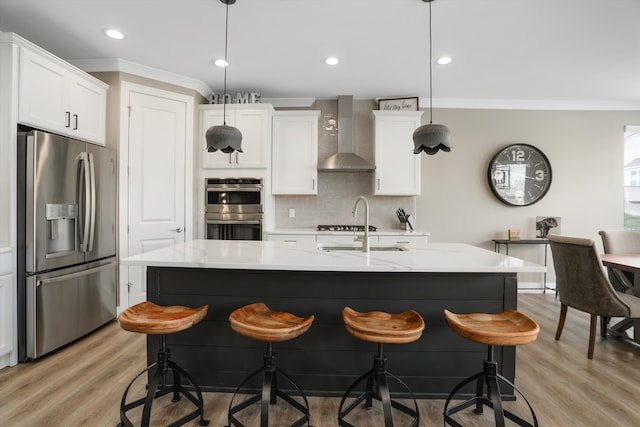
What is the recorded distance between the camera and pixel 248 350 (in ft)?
6.73

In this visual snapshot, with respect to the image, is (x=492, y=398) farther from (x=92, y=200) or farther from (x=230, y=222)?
(x=92, y=200)

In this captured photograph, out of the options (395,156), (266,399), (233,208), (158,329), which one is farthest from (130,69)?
(266,399)

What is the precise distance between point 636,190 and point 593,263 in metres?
3.22

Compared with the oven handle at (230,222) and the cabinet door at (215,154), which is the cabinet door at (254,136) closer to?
the cabinet door at (215,154)

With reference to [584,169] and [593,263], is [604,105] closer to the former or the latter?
[584,169]

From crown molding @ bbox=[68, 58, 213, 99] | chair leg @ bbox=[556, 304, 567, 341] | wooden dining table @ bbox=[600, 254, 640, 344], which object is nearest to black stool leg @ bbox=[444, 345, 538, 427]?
chair leg @ bbox=[556, 304, 567, 341]

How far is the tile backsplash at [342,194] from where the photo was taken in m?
4.54

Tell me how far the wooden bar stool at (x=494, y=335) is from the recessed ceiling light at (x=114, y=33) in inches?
133

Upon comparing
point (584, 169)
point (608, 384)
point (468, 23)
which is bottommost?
point (608, 384)

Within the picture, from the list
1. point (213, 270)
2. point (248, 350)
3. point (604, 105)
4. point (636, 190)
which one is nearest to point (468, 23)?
point (213, 270)

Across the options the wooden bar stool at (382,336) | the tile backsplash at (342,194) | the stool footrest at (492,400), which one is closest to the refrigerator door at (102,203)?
the tile backsplash at (342,194)

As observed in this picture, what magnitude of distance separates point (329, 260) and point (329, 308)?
33 centimetres

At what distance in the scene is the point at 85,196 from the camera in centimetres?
286

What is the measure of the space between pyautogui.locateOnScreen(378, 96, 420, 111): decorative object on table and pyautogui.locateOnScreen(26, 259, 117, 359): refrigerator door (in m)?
3.64
